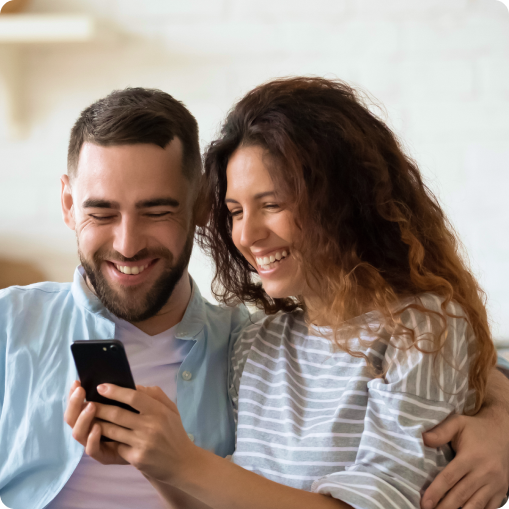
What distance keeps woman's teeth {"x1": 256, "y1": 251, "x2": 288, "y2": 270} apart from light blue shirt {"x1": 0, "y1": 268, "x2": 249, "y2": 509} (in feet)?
0.86

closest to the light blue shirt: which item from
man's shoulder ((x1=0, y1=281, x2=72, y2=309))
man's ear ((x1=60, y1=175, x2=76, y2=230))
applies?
man's shoulder ((x1=0, y1=281, x2=72, y2=309))

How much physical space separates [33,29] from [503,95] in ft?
4.45

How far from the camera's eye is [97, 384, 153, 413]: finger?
822 mm

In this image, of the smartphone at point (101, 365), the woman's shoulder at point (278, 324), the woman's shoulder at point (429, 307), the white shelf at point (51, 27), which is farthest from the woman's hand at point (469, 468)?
the white shelf at point (51, 27)

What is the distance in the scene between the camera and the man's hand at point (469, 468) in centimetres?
89

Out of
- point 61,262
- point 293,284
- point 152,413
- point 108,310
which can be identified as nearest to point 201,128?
point 61,262

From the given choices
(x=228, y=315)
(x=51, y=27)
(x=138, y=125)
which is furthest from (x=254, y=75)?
(x=228, y=315)

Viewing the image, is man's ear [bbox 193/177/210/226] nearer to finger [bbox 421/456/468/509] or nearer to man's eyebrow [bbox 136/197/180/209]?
man's eyebrow [bbox 136/197/180/209]

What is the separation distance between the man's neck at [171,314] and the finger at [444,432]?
2.06ft

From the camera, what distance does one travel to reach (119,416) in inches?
32.7

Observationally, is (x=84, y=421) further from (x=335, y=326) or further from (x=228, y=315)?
(x=228, y=315)

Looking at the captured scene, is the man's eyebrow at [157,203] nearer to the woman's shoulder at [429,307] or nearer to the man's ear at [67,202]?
the man's ear at [67,202]

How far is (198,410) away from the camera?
1174 mm

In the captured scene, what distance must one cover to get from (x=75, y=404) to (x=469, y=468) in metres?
0.60
